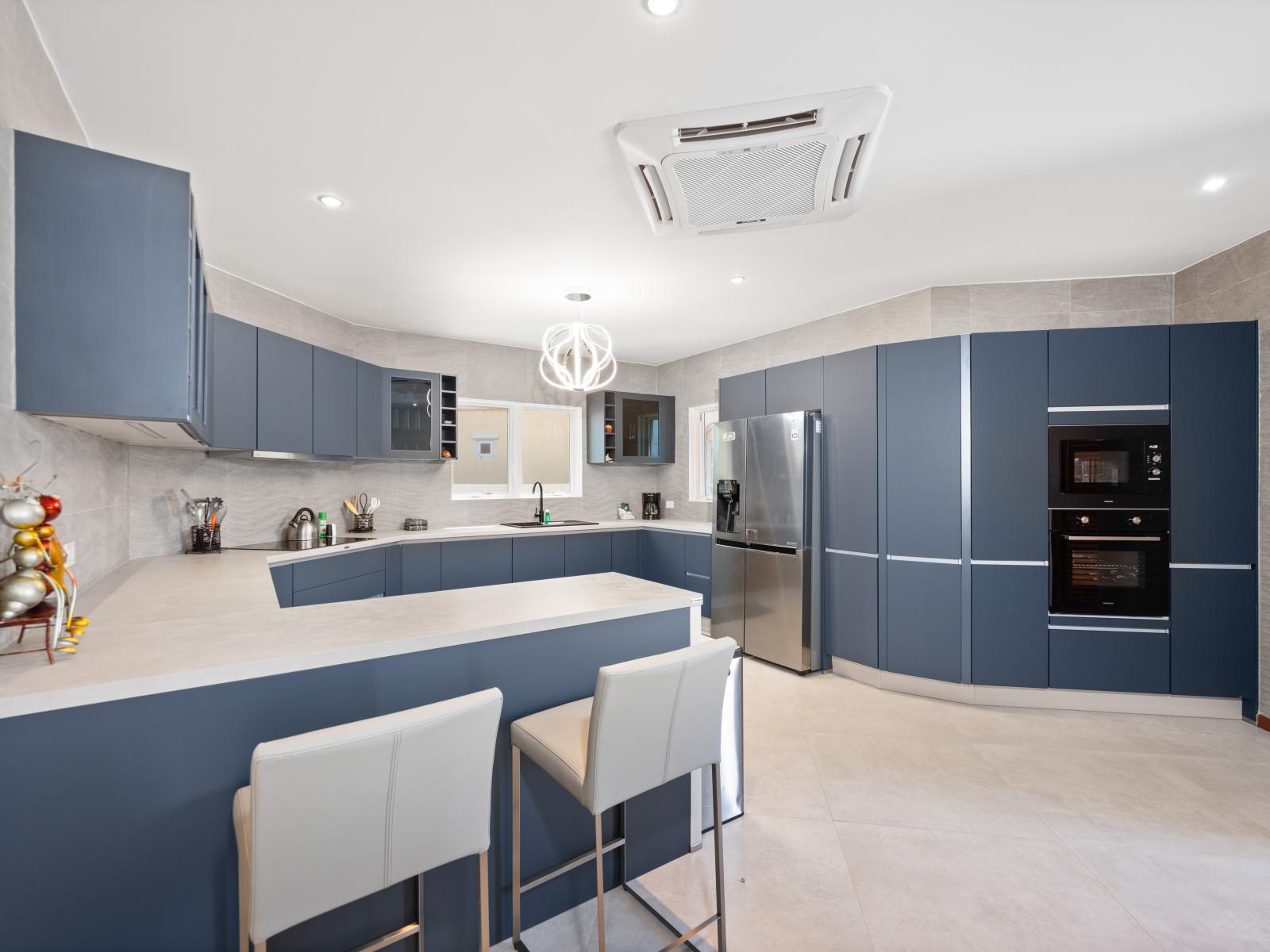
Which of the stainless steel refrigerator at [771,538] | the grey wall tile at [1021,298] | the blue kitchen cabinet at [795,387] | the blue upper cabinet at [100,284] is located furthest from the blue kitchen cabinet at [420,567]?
the grey wall tile at [1021,298]

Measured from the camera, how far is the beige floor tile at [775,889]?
5.45ft

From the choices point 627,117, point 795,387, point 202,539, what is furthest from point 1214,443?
point 202,539

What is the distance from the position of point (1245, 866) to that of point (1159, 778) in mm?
607

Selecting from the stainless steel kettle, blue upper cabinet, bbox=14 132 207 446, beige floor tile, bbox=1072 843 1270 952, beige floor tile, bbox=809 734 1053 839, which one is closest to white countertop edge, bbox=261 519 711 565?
the stainless steel kettle

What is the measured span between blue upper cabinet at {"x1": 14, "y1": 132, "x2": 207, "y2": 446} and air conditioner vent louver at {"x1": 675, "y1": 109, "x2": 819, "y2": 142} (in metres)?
1.52

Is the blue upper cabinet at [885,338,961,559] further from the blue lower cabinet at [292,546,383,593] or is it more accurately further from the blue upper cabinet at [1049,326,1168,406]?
the blue lower cabinet at [292,546,383,593]

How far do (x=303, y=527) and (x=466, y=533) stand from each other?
115 centimetres

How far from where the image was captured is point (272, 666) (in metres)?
1.22

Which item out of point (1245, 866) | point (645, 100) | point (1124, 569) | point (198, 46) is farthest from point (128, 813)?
point (1124, 569)

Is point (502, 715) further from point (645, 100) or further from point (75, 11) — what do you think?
Answer: point (75, 11)

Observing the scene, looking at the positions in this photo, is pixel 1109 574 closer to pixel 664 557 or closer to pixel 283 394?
pixel 664 557

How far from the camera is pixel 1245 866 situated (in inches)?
76.5

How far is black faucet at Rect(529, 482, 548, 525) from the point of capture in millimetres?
5305

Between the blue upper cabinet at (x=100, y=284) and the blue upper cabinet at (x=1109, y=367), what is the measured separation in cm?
396
